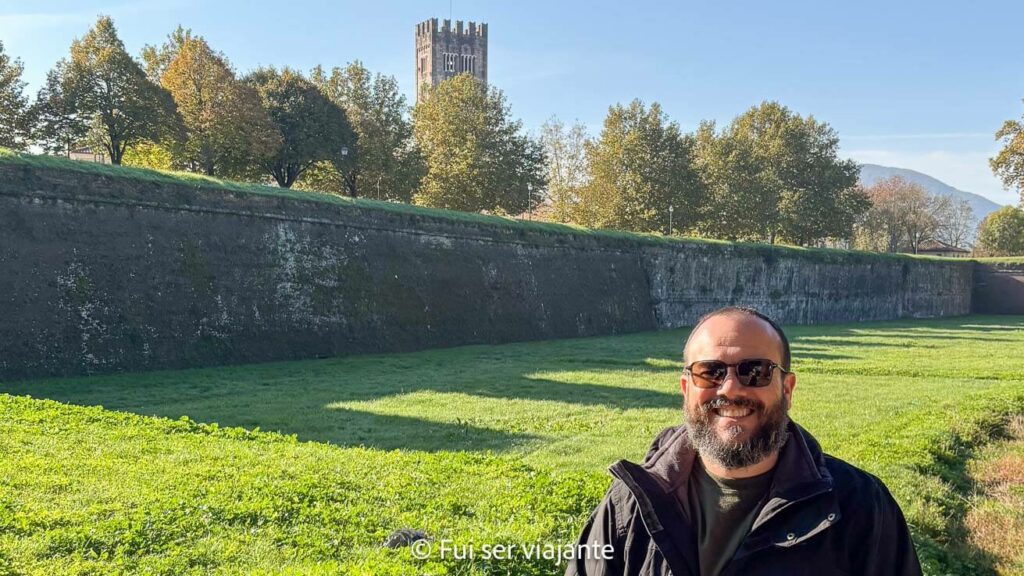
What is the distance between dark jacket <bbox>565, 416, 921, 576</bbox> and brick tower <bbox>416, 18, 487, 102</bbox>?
253 ft

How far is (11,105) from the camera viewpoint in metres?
25.0

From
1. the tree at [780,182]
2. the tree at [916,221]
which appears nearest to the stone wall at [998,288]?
the tree at [780,182]

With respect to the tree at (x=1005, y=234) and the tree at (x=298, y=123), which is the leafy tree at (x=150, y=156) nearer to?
the tree at (x=298, y=123)

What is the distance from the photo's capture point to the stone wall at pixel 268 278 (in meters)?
14.4

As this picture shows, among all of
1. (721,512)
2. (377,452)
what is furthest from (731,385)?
(377,452)

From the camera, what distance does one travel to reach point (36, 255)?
14.3 m

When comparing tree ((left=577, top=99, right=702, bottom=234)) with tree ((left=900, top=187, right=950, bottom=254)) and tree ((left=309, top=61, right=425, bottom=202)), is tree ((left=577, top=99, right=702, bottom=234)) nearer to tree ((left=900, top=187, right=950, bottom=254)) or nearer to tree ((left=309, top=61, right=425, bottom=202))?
tree ((left=309, top=61, right=425, bottom=202))

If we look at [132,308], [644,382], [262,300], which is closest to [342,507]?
[644,382]

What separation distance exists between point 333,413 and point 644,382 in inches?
228

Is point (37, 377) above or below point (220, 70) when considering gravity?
below

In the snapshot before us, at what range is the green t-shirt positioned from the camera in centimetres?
258

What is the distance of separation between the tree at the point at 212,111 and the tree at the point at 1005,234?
56497 mm

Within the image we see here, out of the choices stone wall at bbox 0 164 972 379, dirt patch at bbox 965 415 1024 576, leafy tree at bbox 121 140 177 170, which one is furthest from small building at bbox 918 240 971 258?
dirt patch at bbox 965 415 1024 576

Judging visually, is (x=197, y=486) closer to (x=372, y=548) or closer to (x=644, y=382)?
(x=372, y=548)
